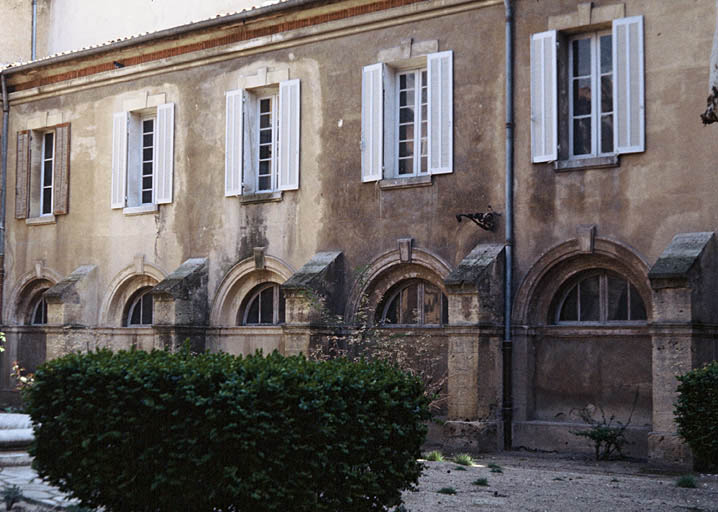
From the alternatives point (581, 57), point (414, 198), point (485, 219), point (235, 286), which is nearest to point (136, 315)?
point (235, 286)

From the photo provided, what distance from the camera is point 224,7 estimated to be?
20125 mm

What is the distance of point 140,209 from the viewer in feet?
61.6

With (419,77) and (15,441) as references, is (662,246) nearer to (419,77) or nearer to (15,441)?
(419,77)

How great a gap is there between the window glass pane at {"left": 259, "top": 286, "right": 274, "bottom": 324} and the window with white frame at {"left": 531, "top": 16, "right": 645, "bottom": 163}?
18.0 feet

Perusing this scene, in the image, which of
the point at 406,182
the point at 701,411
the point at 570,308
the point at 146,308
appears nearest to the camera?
the point at 701,411

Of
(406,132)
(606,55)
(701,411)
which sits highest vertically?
(606,55)

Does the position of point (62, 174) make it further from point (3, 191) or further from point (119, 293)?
point (119, 293)

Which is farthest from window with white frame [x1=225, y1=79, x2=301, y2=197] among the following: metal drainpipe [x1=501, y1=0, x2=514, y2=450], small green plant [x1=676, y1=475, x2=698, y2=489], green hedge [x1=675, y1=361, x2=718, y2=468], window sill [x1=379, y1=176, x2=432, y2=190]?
green hedge [x1=675, y1=361, x2=718, y2=468]

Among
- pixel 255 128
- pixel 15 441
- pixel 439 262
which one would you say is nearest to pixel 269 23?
pixel 255 128

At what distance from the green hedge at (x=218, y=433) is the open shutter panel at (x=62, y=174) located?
1358 centimetres

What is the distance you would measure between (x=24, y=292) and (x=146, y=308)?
11.6ft

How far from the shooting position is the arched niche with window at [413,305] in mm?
15141

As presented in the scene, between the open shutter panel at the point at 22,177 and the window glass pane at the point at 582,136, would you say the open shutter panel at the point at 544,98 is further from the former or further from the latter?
the open shutter panel at the point at 22,177

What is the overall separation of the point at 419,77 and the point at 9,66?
10.1m
